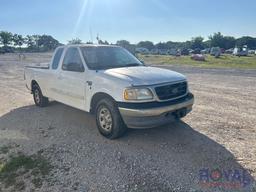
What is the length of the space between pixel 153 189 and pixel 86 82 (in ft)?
8.87

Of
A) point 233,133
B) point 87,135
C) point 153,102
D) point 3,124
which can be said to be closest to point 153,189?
point 153,102

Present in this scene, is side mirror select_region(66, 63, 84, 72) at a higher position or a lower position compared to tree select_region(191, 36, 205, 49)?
lower

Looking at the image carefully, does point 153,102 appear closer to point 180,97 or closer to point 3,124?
point 180,97

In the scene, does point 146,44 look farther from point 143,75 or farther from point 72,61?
point 143,75

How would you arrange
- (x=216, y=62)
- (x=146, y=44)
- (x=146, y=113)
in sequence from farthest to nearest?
→ (x=146, y=44) → (x=216, y=62) → (x=146, y=113)

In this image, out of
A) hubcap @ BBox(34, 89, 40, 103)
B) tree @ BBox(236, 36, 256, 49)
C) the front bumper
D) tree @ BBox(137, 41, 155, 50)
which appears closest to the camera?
the front bumper

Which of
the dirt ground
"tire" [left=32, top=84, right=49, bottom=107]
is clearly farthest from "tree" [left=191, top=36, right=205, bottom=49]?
"tire" [left=32, top=84, right=49, bottom=107]

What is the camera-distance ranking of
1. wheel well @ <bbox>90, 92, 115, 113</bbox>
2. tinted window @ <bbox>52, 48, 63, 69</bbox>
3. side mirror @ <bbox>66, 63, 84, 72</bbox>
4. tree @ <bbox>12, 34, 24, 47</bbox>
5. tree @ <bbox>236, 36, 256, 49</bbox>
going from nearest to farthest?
wheel well @ <bbox>90, 92, 115, 113</bbox> < side mirror @ <bbox>66, 63, 84, 72</bbox> < tinted window @ <bbox>52, 48, 63, 69</bbox> < tree @ <bbox>12, 34, 24, 47</bbox> < tree @ <bbox>236, 36, 256, 49</bbox>

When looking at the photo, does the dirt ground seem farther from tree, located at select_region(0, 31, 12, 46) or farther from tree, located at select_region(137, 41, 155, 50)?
tree, located at select_region(137, 41, 155, 50)

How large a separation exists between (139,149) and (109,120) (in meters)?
0.82

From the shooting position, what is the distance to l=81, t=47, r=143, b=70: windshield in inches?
211

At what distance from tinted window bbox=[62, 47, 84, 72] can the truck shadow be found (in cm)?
132

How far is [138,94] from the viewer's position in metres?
4.34

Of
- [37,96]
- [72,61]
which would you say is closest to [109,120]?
[72,61]
